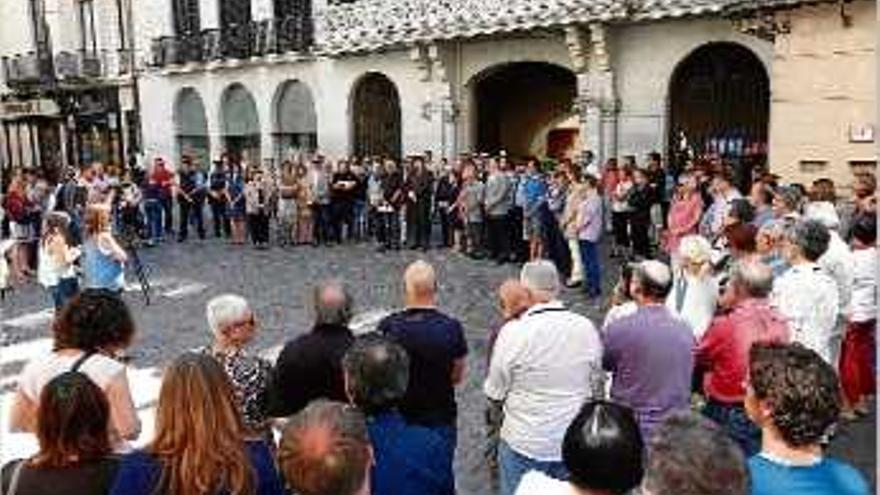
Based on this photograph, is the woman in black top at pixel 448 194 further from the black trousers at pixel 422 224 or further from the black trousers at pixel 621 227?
the black trousers at pixel 621 227

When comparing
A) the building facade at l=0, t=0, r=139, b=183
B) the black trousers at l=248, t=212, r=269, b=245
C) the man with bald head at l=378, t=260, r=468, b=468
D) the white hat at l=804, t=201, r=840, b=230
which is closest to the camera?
the man with bald head at l=378, t=260, r=468, b=468

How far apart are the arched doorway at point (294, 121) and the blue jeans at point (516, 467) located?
21.7m

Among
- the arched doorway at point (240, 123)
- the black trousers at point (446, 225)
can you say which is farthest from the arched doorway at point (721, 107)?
the arched doorway at point (240, 123)

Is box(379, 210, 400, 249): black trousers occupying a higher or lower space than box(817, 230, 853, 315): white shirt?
lower

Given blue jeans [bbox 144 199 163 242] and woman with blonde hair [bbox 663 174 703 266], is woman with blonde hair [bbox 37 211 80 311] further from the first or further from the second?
blue jeans [bbox 144 199 163 242]

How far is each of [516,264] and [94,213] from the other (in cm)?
741

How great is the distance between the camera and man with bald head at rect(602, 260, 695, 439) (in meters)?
5.12

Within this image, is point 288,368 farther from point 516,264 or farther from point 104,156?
point 104,156

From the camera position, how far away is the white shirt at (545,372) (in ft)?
16.4

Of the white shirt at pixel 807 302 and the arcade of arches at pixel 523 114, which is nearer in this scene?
the white shirt at pixel 807 302

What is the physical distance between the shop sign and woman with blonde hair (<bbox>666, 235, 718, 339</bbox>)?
31412 millimetres

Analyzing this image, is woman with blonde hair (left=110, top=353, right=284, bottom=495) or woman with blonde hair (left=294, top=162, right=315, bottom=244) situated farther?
woman with blonde hair (left=294, top=162, right=315, bottom=244)

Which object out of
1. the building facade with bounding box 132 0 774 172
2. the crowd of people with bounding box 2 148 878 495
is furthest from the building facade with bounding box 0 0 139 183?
the crowd of people with bounding box 2 148 878 495

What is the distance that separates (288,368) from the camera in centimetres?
500
